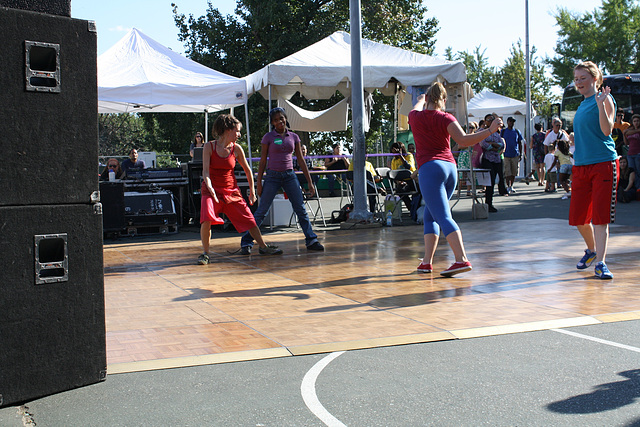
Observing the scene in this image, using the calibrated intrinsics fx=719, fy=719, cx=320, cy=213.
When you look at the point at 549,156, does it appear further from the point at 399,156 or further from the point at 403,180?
the point at 403,180

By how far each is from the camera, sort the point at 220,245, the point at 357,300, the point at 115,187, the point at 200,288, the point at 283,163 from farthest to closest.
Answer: the point at 115,187 < the point at 220,245 < the point at 283,163 < the point at 200,288 < the point at 357,300

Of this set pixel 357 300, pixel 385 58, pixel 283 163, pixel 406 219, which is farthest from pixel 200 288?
pixel 385 58

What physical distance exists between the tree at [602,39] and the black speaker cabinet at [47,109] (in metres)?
49.8

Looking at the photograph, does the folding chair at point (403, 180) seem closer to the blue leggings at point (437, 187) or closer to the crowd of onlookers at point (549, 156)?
the crowd of onlookers at point (549, 156)

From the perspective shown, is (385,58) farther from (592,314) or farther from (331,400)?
(331,400)

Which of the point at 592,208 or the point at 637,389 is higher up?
the point at 592,208

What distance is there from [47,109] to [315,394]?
192cm

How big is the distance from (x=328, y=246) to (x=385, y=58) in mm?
5779

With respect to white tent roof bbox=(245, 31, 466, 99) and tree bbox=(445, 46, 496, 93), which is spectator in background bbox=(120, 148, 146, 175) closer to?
white tent roof bbox=(245, 31, 466, 99)

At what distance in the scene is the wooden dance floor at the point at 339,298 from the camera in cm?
475

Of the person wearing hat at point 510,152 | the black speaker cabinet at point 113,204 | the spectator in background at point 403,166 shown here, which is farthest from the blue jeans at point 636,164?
the black speaker cabinet at point 113,204

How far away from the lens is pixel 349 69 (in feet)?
45.4

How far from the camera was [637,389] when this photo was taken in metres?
3.63

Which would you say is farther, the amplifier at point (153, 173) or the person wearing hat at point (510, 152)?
the person wearing hat at point (510, 152)
